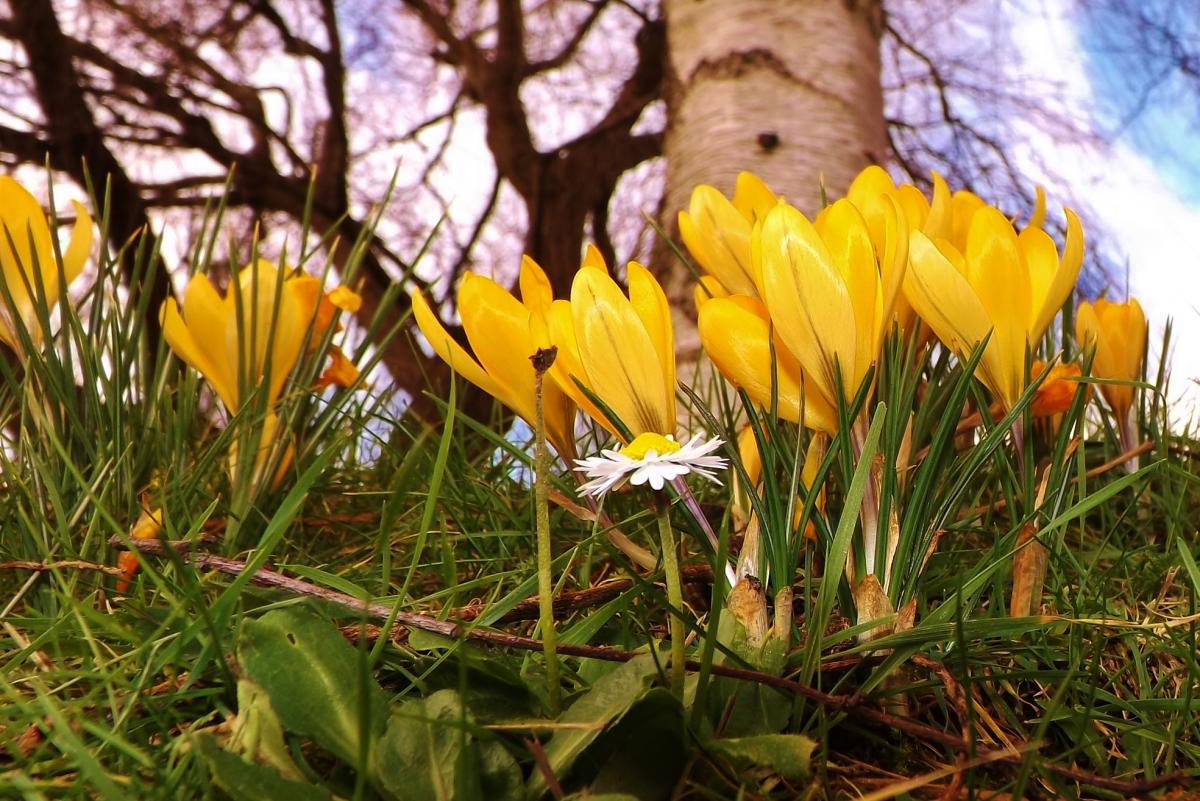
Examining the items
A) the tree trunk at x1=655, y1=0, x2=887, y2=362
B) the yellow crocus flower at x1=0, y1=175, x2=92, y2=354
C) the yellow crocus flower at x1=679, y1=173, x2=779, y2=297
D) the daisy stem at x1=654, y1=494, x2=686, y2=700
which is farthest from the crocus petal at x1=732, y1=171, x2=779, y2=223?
the tree trunk at x1=655, y1=0, x2=887, y2=362

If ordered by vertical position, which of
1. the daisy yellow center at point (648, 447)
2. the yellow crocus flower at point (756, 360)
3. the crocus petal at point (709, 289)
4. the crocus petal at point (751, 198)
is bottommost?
the daisy yellow center at point (648, 447)

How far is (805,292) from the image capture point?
53 centimetres

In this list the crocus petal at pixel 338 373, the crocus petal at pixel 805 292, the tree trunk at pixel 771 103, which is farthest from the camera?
the tree trunk at pixel 771 103

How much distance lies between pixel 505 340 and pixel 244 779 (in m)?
0.27

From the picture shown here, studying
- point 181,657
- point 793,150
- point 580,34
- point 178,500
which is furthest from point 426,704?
point 580,34

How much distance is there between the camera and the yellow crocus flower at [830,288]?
1.72 ft

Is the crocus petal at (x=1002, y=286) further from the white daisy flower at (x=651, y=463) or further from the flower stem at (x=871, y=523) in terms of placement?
the white daisy flower at (x=651, y=463)

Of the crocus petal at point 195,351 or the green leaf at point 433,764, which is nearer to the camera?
the green leaf at point 433,764

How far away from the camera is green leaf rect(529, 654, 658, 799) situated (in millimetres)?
431

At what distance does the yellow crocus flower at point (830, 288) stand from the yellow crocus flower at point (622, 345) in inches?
2.6

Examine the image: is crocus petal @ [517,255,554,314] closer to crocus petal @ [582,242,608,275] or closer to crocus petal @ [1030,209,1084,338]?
crocus petal @ [582,242,608,275]

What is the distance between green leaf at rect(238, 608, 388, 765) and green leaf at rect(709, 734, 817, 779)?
17cm

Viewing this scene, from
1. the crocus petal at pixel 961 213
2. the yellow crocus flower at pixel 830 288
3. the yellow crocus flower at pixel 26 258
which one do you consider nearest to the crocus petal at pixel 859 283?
the yellow crocus flower at pixel 830 288

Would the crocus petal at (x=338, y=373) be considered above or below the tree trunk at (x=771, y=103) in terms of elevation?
below
